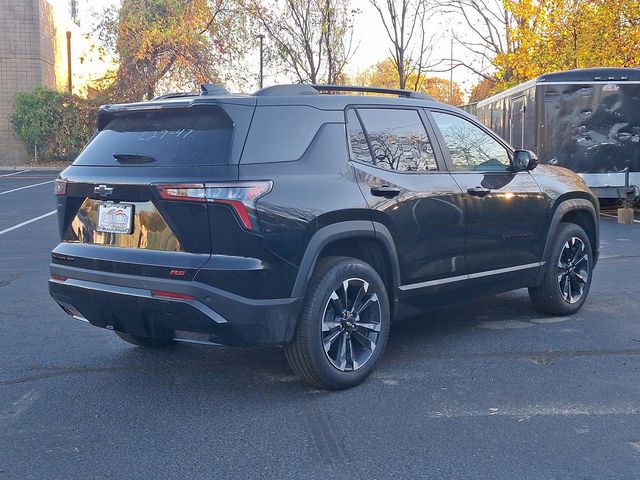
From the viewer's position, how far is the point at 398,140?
547cm

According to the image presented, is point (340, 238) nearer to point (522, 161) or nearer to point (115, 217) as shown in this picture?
point (115, 217)

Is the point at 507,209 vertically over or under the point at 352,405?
over

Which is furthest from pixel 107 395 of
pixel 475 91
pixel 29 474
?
pixel 475 91

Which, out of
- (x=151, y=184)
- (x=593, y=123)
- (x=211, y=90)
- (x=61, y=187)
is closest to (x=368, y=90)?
(x=211, y=90)

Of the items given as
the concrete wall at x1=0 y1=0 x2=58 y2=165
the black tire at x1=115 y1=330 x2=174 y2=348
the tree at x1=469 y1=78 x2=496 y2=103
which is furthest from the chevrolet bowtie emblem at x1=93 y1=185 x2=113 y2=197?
the tree at x1=469 y1=78 x2=496 y2=103

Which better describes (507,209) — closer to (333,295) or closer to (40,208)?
(333,295)

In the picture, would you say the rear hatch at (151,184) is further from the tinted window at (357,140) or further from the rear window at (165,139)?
the tinted window at (357,140)

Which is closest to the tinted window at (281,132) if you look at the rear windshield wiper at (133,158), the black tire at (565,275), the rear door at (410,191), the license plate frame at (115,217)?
the rear door at (410,191)

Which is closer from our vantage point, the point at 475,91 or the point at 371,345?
the point at 371,345

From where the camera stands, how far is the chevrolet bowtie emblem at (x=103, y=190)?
468 cm

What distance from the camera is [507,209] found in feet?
20.0

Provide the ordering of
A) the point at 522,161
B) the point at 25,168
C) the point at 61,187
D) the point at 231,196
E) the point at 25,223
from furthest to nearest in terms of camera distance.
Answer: the point at 25,168
the point at 25,223
the point at 522,161
the point at 61,187
the point at 231,196

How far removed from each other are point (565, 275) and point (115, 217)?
396 cm

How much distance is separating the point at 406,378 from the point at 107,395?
1.91m
